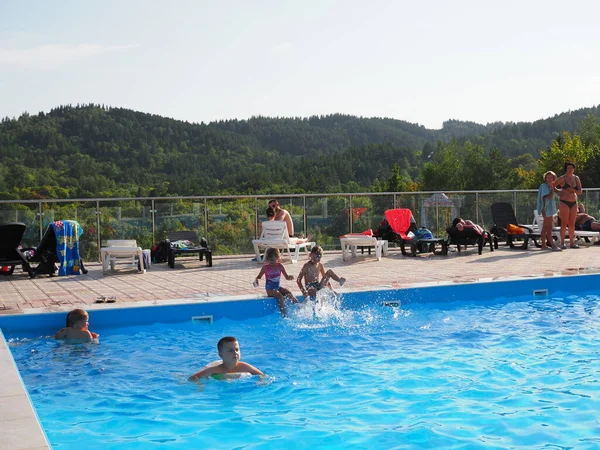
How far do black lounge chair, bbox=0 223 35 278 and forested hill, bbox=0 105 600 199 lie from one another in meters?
35.1

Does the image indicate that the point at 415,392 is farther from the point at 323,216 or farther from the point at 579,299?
the point at 323,216

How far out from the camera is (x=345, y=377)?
19.4 feet

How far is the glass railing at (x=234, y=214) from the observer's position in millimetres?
12086

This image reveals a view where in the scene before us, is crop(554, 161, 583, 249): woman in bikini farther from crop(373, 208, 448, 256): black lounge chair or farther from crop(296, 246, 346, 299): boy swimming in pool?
crop(296, 246, 346, 299): boy swimming in pool

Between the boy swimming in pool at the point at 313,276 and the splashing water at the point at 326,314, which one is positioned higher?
the boy swimming in pool at the point at 313,276

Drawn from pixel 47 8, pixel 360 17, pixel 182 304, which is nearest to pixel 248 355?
pixel 182 304

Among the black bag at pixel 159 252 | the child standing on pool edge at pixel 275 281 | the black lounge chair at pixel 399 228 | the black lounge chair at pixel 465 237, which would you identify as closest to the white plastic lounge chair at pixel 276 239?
the black bag at pixel 159 252

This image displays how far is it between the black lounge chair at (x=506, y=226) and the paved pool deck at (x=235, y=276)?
410mm

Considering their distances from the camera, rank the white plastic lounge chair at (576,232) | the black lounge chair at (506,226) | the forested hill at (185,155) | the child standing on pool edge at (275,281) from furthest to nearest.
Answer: the forested hill at (185,155) → the white plastic lounge chair at (576,232) → the black lounge chair at (506,226) → the child standing on pool edge at (275,281)

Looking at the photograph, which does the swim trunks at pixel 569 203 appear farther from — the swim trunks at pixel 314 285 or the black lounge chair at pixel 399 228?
the swim trunks at pixel 314 285

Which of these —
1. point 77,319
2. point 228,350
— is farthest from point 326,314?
point 77,319

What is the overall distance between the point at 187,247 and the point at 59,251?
2.20 metres

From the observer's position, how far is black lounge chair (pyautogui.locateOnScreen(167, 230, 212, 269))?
1159 centimetres

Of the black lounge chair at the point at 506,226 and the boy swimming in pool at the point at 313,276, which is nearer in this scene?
the boy swimming in pool at the point at 313,276
